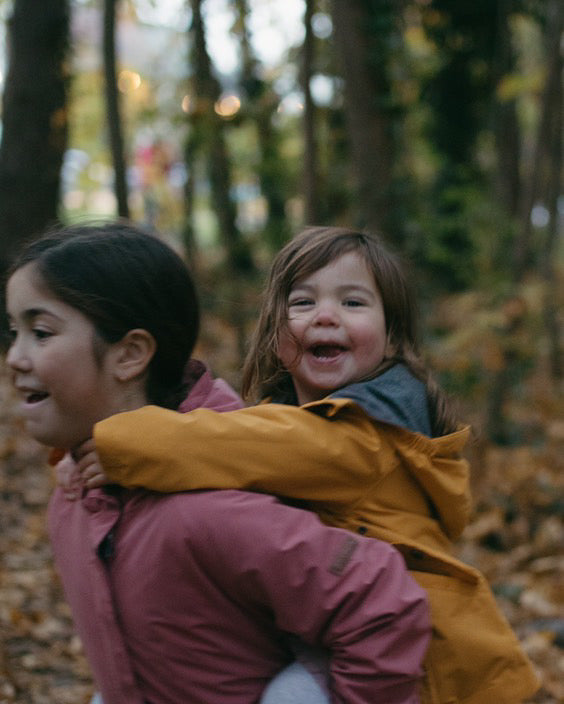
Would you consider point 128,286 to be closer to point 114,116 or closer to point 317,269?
point 317,269

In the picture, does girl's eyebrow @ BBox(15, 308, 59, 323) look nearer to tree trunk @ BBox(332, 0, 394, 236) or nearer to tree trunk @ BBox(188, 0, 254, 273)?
tree trunk @ BBox(188, 0, 254, 273)

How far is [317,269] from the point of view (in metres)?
2.07

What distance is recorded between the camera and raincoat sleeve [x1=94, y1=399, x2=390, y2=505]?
163cm

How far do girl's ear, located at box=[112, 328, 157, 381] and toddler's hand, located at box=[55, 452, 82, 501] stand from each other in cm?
23

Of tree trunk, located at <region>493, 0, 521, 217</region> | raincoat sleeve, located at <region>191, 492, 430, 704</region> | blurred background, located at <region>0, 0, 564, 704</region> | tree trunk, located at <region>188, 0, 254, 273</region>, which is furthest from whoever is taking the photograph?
tree trunk, located at <region>493, 0, 521, 217</region>

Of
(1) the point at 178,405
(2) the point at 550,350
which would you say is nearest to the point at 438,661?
(1) the point at 178,405

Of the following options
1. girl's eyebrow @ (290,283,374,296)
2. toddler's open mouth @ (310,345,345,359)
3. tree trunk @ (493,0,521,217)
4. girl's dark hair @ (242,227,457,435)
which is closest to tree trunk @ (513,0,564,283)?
tree trunk @ (493,0,521,217)

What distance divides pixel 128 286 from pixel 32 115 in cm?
654

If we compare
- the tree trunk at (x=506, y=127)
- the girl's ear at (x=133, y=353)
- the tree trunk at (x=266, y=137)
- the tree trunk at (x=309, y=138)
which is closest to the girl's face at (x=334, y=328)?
the girl's ear at (x=133, y=353)

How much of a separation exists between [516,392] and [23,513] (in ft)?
19.1

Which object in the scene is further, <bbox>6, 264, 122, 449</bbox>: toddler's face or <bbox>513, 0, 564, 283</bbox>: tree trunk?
<bbox>513, 0, 564, 283</bbox>: tree trunk

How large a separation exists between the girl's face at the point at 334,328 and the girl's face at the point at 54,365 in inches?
19.0

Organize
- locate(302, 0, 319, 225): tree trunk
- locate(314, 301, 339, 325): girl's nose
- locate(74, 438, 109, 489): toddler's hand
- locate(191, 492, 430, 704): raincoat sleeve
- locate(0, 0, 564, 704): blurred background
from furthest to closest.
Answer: locate(302, 0, 319, 225): tree trunk, locate(0, 0, 564, 704): blurred background, locate(314, 301, 339, 325): girl's nose, locate(74, 438, 109, 489): toddler's hand, locate(191, 492, 430, 704): raincoat sleeve

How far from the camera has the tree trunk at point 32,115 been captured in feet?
25.1
